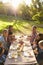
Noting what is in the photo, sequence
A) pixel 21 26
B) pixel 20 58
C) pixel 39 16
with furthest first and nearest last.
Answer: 1. pixel 39 16
2. pixel 21 26
3. pixel 20 58

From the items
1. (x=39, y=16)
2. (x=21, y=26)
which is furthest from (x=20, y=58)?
(x=39, y=16)

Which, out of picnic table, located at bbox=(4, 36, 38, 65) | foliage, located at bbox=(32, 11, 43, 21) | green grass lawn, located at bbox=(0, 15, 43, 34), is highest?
picnic table, located at bbox=(4, 36, 38, 65)

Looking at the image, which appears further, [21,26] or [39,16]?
[39,16]

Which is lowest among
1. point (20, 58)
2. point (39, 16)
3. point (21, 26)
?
point (21, 26)

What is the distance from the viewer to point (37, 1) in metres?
23.8

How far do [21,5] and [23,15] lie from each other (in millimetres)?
1600

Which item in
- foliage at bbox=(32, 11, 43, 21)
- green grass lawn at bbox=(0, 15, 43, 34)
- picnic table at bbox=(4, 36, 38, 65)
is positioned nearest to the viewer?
picnic table at bbox=(4, 36, 38, 65)

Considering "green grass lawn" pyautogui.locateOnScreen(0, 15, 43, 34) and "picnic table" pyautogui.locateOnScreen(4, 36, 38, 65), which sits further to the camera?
"green grass lawn" pyautogui.locateOnScreen(0, 15, 43, 34)

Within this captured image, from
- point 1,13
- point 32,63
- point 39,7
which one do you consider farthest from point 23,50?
point 1,13

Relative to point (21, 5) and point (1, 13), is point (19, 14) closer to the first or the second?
point (21, 5)

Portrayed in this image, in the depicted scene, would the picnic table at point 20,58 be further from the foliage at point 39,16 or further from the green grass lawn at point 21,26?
the foliage at point 39,16

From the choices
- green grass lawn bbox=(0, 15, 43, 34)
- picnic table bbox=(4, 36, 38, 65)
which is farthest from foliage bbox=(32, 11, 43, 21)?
picnic table bbox=(4, 36, 38, 65)

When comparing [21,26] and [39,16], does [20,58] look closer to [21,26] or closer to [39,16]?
[21,26]

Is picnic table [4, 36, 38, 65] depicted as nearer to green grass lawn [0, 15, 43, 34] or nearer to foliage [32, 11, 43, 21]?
green grass lawn [0, 15, 43, 34]
